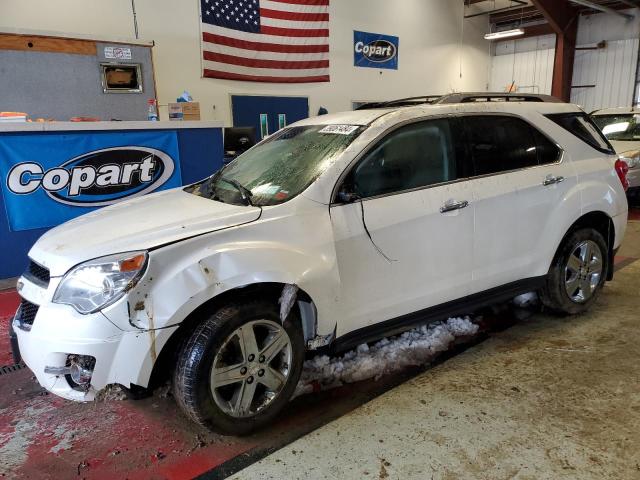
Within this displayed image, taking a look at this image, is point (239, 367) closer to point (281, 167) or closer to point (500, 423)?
point (281, 167)

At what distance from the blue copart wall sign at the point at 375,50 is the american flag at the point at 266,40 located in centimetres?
112

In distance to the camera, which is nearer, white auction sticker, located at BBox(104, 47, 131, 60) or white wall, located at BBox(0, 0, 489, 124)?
white auction sticker, located at BBox(104, 47, 131, 60)

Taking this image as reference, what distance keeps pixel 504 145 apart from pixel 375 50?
10880 mm

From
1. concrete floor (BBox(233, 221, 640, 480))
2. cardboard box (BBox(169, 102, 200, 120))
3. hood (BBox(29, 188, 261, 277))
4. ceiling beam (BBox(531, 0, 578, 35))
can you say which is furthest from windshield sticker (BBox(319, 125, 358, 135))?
ceiling beam (BBox(531, 0, 578, 35))

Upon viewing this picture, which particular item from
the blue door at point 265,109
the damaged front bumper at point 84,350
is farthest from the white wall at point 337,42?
the damaged front bumper at point 84,350

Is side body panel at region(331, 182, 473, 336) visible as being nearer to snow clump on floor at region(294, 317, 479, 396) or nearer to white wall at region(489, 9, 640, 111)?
snow clump on floor at region(294, 317, 479, 396)

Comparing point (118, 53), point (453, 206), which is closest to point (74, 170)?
point (118, 53)

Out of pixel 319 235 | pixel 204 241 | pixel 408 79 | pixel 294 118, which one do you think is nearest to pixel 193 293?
pixel 204 241

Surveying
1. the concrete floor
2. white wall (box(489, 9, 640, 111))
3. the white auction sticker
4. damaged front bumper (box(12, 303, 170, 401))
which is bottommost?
the concrete floor

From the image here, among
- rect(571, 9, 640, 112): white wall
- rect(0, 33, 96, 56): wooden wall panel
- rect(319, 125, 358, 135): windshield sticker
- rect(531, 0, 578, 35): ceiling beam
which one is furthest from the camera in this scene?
rect(571, 9, 640, 112): white wall

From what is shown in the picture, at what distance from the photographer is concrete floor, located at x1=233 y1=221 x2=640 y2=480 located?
6.57ft

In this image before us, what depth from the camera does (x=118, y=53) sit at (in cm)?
655

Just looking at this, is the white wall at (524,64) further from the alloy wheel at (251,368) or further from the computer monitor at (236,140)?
the alloy wheel at (251,368)

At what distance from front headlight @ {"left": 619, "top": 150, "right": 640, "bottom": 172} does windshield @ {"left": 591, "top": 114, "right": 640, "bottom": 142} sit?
0.73 meters
